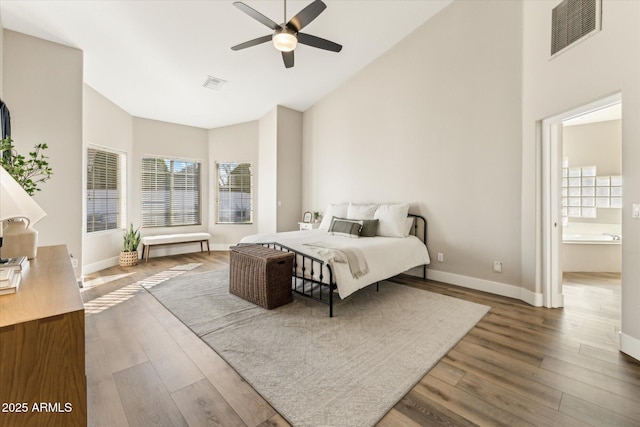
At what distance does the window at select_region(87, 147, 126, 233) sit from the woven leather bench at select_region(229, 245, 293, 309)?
3299 mm

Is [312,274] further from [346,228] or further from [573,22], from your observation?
[573,22]

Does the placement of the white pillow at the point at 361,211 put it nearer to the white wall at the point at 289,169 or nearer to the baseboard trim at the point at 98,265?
the white wall at the point at 289,169

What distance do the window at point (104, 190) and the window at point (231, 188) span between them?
191 centimetres

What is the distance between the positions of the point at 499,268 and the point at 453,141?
178 cm

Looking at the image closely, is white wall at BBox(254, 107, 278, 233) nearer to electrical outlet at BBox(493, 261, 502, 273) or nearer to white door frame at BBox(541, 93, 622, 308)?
electrical outlet at BBox(493, 261, 502, 273)

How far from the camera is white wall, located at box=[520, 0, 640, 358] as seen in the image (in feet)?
6.80

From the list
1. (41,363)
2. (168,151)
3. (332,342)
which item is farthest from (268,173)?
(41,363)

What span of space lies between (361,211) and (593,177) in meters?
4.82

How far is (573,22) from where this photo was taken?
2.58 meters

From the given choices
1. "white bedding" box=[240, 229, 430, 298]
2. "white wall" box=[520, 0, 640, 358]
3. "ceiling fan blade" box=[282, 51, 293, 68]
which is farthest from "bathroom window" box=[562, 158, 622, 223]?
"ceiling fan blade" box=[282, 51, 293, 68]

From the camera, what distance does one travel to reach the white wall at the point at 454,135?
3342 millimetres

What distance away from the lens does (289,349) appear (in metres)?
2.19

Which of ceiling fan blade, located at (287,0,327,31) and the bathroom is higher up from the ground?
ceiling fan blade, located at (287,0,327,31)

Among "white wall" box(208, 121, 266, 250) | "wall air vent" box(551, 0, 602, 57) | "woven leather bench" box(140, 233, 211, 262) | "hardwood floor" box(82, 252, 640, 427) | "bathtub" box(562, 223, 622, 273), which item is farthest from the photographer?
"white wall" box(208, 121, 266, 250)
